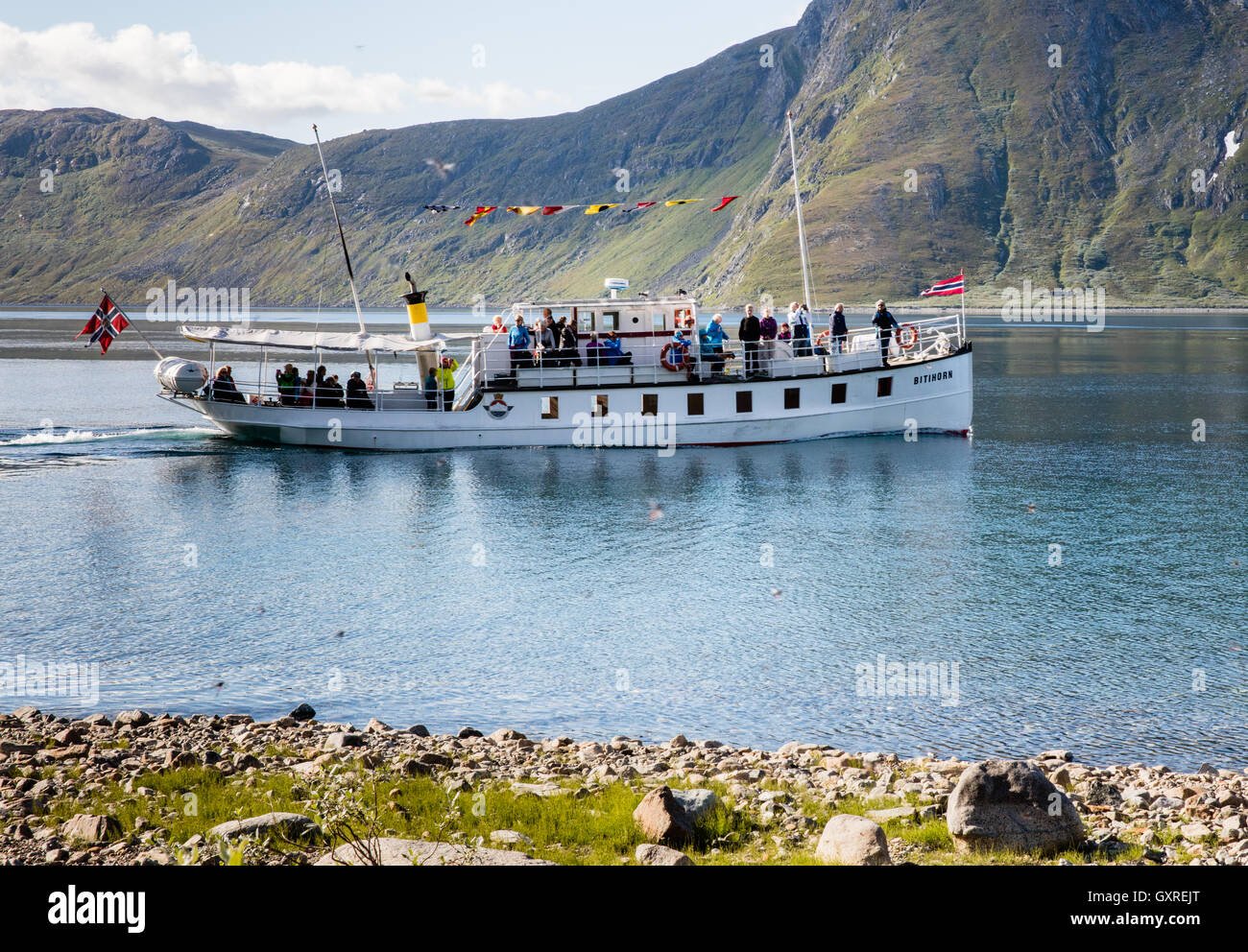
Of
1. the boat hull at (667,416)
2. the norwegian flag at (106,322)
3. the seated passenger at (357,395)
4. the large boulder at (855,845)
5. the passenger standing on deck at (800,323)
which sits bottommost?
the large boulder at (855,845)

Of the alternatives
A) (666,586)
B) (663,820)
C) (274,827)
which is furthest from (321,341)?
(663,820)

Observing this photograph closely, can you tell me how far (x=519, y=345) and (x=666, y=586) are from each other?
2146cm

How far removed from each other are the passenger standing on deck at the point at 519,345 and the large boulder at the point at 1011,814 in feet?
119

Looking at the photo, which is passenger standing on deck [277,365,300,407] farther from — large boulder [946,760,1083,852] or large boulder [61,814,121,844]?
large boulder [946,760,1083,852]

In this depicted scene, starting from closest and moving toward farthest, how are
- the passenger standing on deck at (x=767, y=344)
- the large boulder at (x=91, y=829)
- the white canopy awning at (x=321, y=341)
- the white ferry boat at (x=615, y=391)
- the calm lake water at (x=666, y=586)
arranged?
the large boulder at (x=91, y=829)
the calm lake water at (x=666, y=586)
the passenger standing on deck at (x=767, y=344)
the white canopy awning at (x=321, y=341)
the white ferry boat at (x=615, y=391)

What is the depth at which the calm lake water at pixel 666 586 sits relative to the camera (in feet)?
59.5

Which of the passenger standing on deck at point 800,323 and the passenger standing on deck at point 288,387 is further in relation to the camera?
the passenger standing on deck at point 288,387

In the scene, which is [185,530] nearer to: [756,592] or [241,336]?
[241,336]

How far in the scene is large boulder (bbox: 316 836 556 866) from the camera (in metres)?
8.95

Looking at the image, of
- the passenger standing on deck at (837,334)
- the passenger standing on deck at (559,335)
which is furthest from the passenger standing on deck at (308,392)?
the passenger standing on deck at (837,334)

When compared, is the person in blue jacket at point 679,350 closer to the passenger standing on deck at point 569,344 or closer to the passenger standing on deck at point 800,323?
the passenger standing on deck at point 569,344
